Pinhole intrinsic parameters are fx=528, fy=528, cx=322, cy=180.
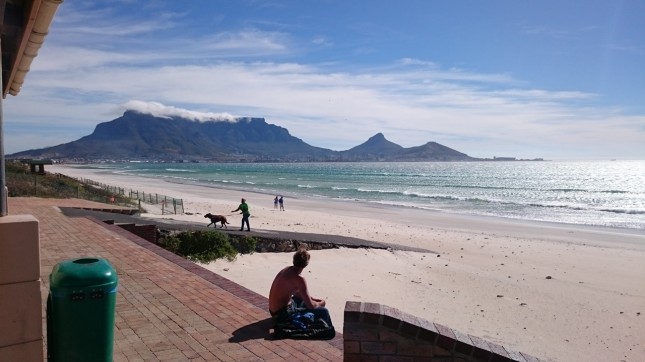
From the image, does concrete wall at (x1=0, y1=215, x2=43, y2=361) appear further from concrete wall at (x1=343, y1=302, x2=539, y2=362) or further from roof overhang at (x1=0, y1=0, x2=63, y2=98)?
concrete wall at (x1=343, y1=302, x2=539, y2=362)

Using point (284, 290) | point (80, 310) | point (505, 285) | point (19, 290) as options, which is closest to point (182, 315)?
point (284, 290)

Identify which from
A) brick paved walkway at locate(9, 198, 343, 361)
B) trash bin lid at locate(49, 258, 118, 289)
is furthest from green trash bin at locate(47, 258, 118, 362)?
brick paved walkway at locate(9, 198, 343, 361)

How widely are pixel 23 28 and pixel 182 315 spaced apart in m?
3.28

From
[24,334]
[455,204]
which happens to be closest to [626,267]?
[24,334]

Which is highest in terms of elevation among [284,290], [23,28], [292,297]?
[23,28]

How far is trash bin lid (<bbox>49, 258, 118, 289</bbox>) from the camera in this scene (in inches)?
138

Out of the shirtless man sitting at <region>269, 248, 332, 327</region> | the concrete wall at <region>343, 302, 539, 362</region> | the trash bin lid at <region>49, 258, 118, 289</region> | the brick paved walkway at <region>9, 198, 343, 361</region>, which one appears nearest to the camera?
the trash bin lid at <region>49, 258, 118, 289</region>

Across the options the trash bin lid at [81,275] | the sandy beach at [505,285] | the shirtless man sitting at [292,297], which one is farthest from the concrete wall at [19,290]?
the sandy beach at [505,285]

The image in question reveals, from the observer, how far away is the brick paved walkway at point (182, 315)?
4.84 meters

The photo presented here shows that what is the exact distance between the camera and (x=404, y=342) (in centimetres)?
415

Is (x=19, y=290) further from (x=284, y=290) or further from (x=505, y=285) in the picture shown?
(x=505, y=285)

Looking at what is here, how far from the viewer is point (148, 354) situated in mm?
4691

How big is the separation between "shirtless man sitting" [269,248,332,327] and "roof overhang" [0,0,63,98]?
125 inches

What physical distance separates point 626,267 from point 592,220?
1957cm
